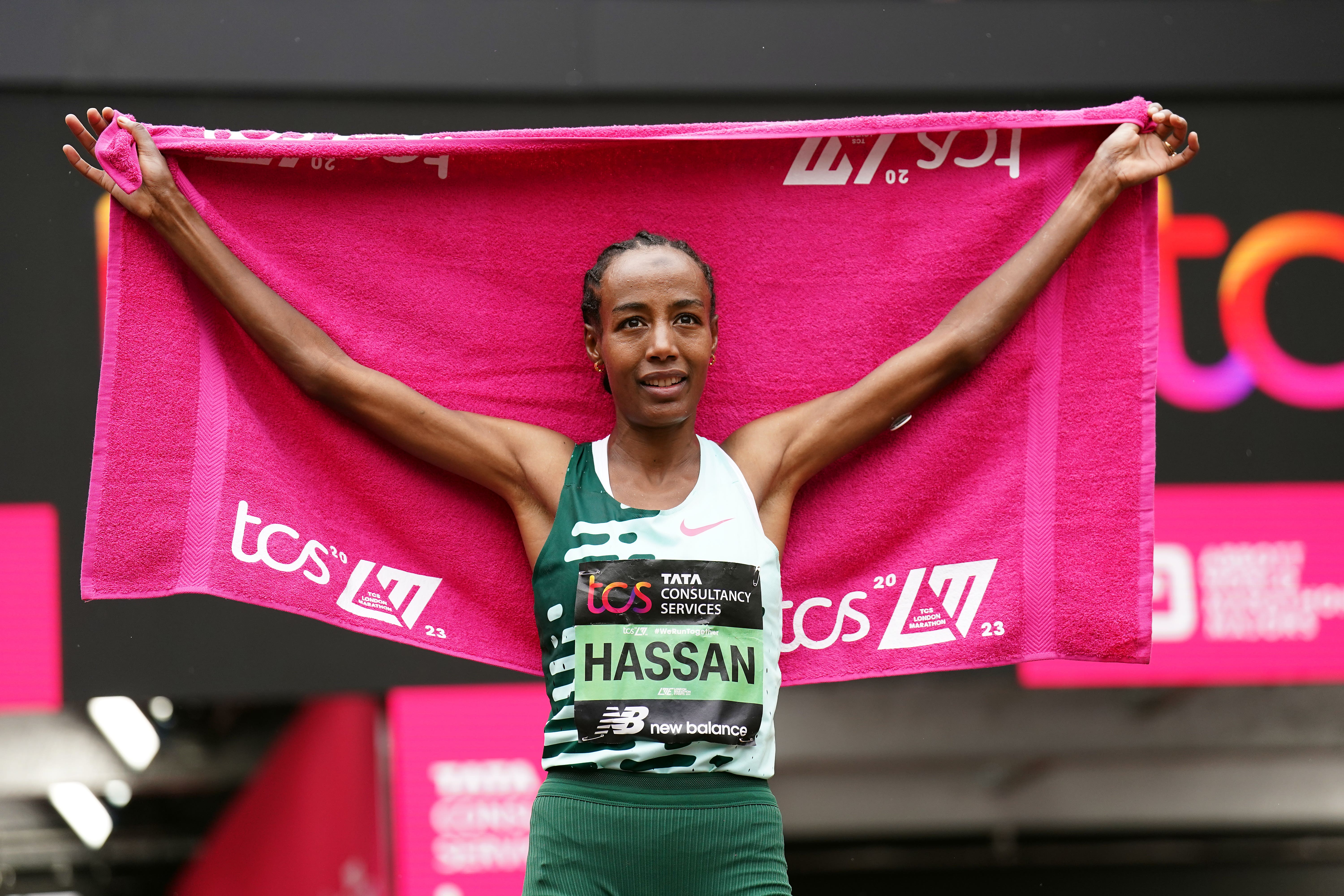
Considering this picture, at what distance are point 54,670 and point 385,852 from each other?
4.36 feet

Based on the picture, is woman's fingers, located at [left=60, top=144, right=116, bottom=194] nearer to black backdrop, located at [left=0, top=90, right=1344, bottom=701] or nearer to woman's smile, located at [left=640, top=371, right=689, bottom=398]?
woman's smile, located at [left=640, top=371, right=689, bottom=398]

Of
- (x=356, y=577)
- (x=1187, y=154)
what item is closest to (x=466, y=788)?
(x=356, y=577)

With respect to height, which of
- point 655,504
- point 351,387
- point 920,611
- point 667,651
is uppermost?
point 351,387

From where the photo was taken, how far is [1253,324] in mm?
4105

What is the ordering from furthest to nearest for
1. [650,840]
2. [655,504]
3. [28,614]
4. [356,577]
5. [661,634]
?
[28,614] < [356,577] < [655,504] < [661,634] < [650,840]

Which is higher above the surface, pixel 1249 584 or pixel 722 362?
pixel 722 362

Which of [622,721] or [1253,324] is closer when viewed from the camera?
[622,721]

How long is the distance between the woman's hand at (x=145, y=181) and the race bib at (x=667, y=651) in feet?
3.21

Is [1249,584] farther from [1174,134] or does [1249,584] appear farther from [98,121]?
[98,121]

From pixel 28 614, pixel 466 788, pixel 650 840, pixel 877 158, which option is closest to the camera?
pixel 650 840

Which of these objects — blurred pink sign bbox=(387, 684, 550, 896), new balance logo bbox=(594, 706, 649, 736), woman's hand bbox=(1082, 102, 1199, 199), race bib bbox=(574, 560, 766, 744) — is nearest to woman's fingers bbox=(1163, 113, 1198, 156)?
woman's hand bbox=(1082, 102, 1199, 199)

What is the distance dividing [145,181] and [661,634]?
1.19m

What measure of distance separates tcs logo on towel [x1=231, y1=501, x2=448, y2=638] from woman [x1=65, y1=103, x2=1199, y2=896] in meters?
0.25

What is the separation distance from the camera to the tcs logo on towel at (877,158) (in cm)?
264
